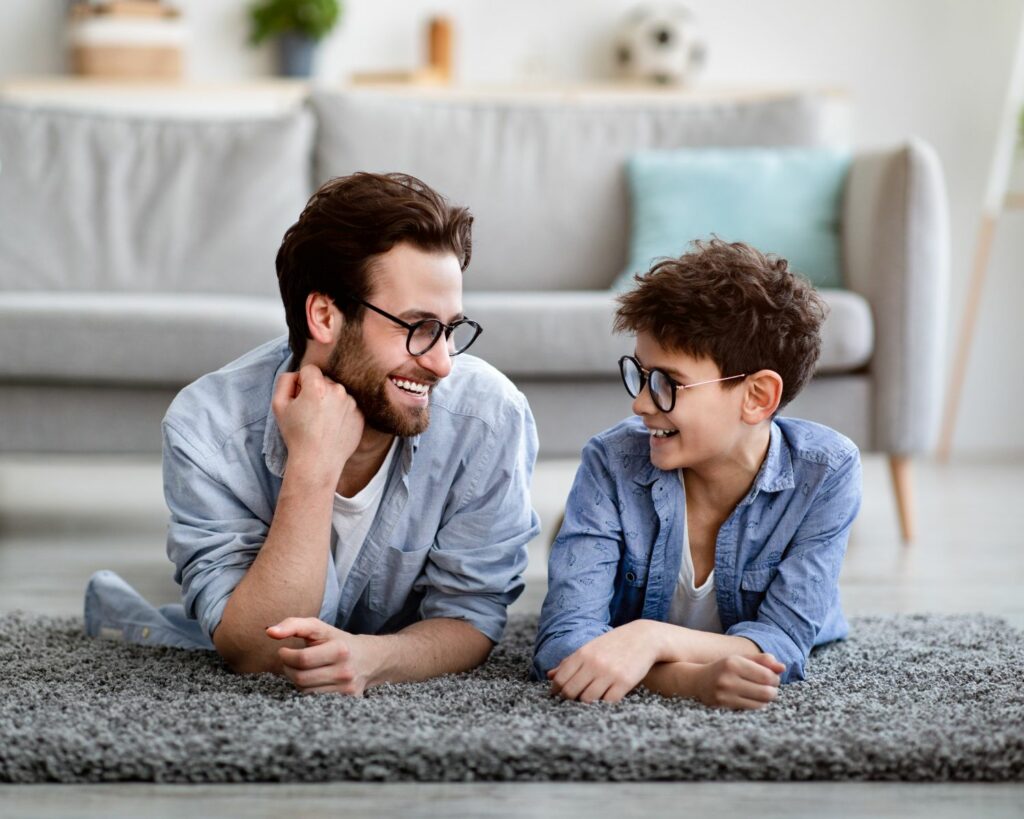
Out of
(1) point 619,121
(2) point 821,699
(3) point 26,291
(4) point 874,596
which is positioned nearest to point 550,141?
(1) point 619,121

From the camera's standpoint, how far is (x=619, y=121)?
3371 mm


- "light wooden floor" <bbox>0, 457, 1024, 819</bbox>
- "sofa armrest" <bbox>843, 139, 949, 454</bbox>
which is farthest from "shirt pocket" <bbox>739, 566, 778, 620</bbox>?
"sofa armrest" <bbox>843, 139, 949, 454</bbox>

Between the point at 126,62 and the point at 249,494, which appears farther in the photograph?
the point at 126,62

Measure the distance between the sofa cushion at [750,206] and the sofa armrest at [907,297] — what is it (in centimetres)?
25

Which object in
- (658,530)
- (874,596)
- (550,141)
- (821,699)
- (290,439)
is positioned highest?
(550,141)

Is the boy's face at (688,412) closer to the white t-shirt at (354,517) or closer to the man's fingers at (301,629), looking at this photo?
the white t-shirt at (354,517)

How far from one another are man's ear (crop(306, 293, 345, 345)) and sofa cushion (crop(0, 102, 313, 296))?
160 cm

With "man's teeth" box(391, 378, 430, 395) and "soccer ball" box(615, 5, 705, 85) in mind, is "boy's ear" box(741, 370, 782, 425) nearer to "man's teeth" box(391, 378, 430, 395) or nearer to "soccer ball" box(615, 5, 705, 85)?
"man's teeth" box(391, 378, 430, 395)

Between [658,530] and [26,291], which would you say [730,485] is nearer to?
[658,530]

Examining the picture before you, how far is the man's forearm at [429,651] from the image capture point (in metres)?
1.53

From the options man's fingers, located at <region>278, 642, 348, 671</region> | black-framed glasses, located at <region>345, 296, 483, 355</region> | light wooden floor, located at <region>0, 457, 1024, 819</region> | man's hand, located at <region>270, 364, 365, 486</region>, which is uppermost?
black-framed glasses, located at <region>345, 296, 483, 355</region>

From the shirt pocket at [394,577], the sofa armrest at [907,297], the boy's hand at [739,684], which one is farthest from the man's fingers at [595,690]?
the sofa armrest at [907,297]

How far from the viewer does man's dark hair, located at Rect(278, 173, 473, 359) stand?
61.8 inches

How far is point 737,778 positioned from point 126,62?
12.5 ft
